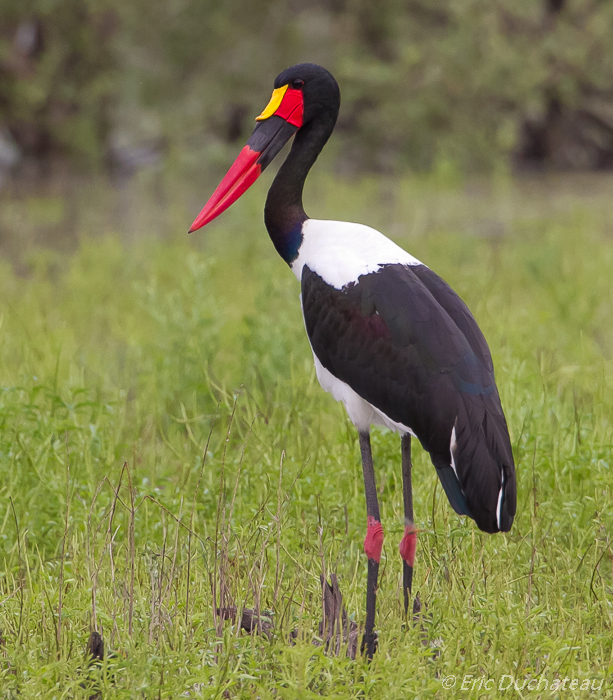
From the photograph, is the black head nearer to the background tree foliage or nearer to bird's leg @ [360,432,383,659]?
bird's leg @ [360,432,383,659]

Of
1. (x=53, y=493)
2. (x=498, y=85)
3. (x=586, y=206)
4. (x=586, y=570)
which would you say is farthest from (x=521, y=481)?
(x=498, y=85)

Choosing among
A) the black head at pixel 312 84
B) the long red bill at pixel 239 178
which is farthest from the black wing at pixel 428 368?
the black head at pixel 312 84

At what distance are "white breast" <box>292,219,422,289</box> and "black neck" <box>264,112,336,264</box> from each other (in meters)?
0.04

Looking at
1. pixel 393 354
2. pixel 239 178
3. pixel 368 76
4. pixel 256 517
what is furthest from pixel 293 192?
pixel 368 76

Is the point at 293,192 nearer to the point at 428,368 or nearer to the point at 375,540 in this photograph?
the point at 428,368

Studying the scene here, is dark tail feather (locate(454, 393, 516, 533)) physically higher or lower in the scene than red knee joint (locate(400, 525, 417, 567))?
higher

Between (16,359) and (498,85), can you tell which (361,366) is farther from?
(498,85)

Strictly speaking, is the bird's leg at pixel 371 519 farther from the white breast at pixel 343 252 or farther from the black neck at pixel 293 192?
the black neck at pixel 293 192

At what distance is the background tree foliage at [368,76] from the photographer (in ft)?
43.5

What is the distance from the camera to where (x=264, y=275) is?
13.7 ft

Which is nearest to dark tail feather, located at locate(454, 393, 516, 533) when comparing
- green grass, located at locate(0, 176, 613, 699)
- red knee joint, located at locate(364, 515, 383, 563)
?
green grass, located at locate(0, 176, 613, 699)

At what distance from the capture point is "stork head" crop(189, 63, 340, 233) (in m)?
2.61

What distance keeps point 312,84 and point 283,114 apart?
0.12 metres

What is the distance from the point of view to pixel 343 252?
7.75ft
